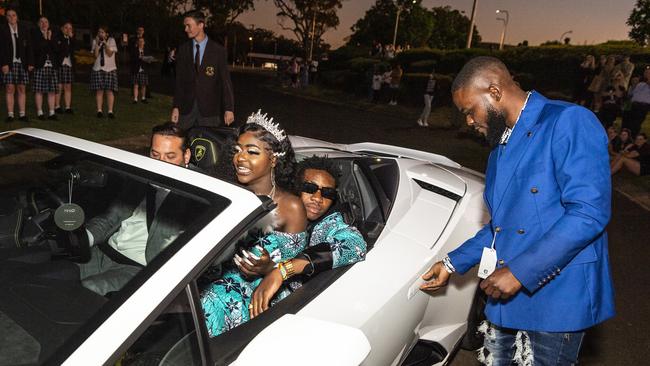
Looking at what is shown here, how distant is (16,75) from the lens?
7922 mm

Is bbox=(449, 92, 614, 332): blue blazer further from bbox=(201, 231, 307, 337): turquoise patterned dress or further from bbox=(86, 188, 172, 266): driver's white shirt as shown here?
bbox=(86, 188, 172, 266): driver's white shirt

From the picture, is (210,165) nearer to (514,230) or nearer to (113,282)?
(113,282)

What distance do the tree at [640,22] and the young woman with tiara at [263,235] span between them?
125ft

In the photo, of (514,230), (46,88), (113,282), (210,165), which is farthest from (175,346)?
(46,88)

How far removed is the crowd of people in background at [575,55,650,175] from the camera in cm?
791

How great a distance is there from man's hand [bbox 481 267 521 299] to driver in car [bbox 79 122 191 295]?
42.1 inches

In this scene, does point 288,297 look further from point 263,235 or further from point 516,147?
point 516,147

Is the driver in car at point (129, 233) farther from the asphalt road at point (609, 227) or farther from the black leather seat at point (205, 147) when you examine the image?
the asphalt road at point (609, 227)

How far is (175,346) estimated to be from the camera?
53.5 inches

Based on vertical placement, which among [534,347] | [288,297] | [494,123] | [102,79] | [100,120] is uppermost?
[494,123]

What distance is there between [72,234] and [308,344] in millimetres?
1123

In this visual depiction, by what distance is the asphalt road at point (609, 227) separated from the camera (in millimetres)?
3406

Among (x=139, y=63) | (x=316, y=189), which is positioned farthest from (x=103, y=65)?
(x=316, y=189)

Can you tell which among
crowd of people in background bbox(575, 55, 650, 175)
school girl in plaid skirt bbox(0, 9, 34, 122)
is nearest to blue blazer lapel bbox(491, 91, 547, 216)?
crowd of people in background bbox(575, 55, 650, 175)
